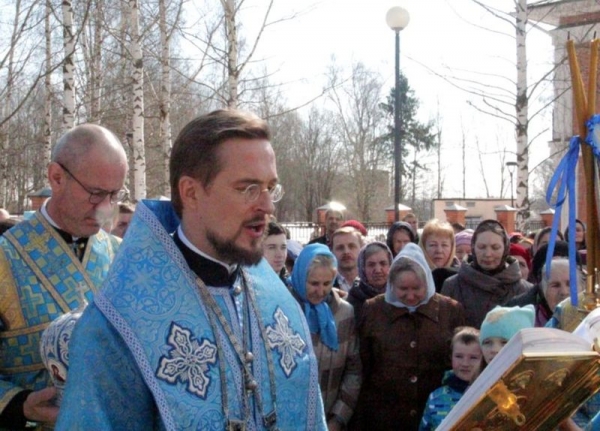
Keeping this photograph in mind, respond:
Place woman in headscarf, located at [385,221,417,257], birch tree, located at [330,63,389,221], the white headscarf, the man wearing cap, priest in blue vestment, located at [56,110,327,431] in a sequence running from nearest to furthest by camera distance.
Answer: priest in blue vestment, located at [56,110,327,431]
the white headscarf
woman in headscarf, located at [385,221,417,257]
the man wearing cap
birch tree, located at [330,63,389,221]

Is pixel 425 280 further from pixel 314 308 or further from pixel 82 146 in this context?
pixel 82 146

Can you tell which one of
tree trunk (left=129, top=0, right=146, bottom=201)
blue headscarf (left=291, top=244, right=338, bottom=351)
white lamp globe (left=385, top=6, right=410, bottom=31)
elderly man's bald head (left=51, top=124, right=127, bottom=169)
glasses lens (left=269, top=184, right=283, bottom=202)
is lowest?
blue headscarf (left=291, top=244, right=338, bottom=351)

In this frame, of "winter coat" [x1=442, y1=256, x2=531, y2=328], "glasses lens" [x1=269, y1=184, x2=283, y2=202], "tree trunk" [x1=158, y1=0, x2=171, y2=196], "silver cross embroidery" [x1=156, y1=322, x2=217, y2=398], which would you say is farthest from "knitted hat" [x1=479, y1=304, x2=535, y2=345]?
"tree trunk" [x1=158, y1=0, x2=171, y2=196]

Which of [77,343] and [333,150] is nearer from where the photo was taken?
[77,343]

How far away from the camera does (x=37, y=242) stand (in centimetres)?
271

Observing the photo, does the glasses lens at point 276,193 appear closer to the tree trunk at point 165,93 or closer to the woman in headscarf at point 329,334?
the woman in headscarf at point 329,334

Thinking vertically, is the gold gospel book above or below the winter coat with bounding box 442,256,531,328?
above

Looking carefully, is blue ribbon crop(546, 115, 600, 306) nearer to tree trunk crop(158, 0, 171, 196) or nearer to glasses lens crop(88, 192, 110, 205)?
glasses lens crop(88, 192, 110, 205)

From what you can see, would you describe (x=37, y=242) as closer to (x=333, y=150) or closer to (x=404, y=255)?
(x=404, y=255)

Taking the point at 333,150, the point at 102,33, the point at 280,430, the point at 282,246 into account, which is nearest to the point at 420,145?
the point at 333,150

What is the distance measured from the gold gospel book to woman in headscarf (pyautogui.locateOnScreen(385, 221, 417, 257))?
4.76 metres

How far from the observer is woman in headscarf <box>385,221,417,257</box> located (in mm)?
6281

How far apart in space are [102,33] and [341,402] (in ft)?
57.3

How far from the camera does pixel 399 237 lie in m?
6.30
